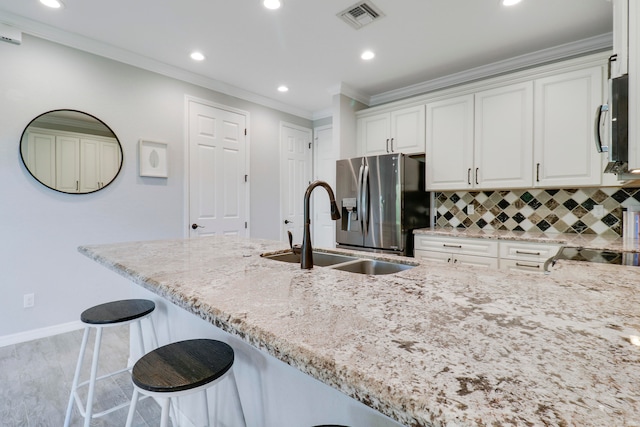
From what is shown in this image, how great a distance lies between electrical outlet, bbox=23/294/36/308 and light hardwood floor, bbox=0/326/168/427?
11.7 inches

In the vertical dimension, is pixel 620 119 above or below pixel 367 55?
below

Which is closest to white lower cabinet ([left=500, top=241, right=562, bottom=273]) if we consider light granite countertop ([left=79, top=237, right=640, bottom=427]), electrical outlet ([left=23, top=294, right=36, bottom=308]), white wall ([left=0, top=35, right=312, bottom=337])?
light granite countertop ([left=79, top=237, right=640, bottom=427])

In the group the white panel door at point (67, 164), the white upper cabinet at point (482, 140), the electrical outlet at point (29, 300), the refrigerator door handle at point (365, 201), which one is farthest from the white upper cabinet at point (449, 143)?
the electrical outlet at point (29, 300)

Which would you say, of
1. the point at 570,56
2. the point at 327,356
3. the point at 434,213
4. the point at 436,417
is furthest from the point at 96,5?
the point at 570,56

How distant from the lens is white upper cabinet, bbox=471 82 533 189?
2.73 meters

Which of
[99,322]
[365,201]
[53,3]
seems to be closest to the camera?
[99,322]

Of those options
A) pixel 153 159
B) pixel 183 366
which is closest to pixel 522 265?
A: pixel 183 366

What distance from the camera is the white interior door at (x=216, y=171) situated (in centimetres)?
345

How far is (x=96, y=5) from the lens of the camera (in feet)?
7.38

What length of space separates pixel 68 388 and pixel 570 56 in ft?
15.3

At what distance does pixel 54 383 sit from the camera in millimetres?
1932

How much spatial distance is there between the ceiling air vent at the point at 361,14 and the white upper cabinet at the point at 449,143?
123 centimetres

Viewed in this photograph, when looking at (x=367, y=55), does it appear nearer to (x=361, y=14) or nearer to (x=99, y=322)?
(x=361, y=14)

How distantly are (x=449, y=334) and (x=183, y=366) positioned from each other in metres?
0.85
